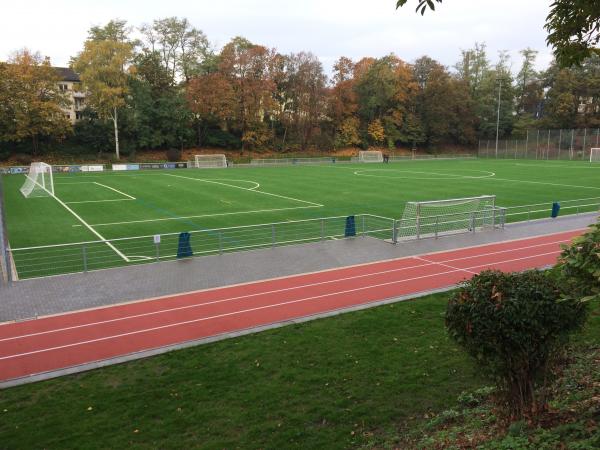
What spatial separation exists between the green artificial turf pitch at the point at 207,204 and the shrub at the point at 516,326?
13275 millimetres

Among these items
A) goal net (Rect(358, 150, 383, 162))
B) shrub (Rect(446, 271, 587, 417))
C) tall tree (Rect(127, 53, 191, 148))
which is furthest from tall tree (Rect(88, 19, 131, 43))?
shrub (Rect(446, 271, 587, 417))

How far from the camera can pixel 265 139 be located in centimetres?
7994

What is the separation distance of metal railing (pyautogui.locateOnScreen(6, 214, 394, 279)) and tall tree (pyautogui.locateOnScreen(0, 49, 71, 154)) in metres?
52.4

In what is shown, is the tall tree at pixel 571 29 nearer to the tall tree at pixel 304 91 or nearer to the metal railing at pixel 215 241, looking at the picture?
the metal railing at pixel 215 241

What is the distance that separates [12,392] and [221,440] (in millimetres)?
3943

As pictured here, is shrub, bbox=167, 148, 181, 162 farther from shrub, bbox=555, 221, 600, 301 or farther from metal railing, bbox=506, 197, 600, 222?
shrub, bbox=555, 221, 600, 301

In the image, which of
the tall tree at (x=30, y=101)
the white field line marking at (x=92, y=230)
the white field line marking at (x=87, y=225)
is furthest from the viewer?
the tall tree at (x=30, y=101)

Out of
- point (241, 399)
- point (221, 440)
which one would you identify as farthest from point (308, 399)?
point (221, 440)

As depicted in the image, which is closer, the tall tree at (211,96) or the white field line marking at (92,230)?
the white field line marking at (92,230)

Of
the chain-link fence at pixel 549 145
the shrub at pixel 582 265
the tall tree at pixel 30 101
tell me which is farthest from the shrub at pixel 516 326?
the chain-link fence at pixel 549 145

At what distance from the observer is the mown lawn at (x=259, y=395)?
255 inches

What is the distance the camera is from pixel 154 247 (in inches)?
742

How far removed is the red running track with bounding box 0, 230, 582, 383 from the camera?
9445 mm

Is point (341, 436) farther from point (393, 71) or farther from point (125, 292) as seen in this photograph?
point (393, 71)
